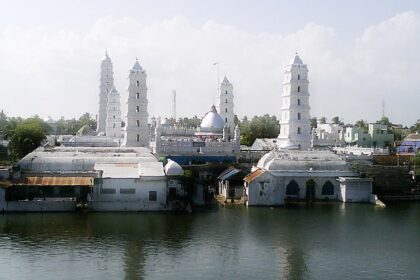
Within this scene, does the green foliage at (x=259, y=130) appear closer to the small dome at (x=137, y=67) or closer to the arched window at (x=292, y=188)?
the small dome at (x=137, y=67)

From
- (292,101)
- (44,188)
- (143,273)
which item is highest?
(292,101)

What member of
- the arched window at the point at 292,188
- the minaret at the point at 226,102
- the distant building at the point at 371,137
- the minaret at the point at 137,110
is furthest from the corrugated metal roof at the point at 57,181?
the distant building at the point at 371,137

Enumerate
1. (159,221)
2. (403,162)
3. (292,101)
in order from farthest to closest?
(403,162) → (292,101) → (159,221)

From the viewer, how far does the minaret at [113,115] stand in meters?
66.1

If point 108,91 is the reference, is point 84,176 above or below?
below

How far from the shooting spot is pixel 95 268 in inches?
908

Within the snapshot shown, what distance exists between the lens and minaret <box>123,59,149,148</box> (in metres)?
52.9

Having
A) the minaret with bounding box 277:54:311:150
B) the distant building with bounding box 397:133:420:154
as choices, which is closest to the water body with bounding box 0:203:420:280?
the minaret with bounding box 277:54:311:150

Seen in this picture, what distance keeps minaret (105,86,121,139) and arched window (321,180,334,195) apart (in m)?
30.5

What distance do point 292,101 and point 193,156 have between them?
989cm

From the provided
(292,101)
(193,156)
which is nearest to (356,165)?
(292,101)

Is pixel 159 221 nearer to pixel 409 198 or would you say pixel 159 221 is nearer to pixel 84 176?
Answer: pixel 84 176

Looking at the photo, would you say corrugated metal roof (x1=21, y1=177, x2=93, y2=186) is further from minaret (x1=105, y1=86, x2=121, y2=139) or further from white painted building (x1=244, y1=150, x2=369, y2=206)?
minaret (x1=105, y1=86, x2=121, y2=139)

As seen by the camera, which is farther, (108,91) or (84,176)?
(108,91)
